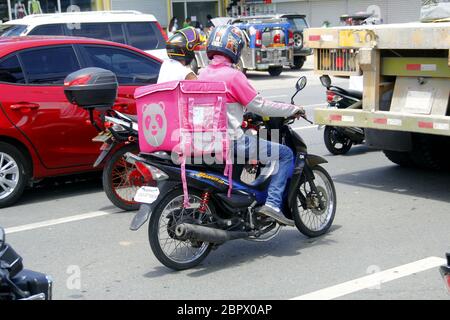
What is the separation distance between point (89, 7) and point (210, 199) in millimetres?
27126

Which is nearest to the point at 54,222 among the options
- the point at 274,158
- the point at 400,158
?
the point at 274,158

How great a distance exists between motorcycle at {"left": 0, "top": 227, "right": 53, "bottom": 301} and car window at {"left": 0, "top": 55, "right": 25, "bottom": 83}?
15.0ft

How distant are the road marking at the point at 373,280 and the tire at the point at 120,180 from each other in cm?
283

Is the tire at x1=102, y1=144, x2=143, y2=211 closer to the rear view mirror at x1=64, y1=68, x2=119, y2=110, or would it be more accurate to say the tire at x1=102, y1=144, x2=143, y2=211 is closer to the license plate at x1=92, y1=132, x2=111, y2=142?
the license plate at x1=92, y1=132, x2=111, y2=142

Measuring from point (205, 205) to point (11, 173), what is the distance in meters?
2.96

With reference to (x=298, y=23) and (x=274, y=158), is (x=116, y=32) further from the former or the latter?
(x=298, y=23)

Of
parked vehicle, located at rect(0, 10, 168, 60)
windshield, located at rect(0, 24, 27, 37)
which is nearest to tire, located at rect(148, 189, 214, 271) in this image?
parked vehicle, located at rect(0, 10, 168, 60)

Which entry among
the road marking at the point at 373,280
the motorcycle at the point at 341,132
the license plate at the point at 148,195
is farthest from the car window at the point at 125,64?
the road marking at the point at 373,280

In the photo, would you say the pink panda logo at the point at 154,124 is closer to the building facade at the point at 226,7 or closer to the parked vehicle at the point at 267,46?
the parked vehicle at the point at 267,46

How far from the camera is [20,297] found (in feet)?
10.6

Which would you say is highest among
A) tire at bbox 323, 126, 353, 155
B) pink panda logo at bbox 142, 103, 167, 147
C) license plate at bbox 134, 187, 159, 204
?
pink panda logo at bbox 142, 103, 167, 147

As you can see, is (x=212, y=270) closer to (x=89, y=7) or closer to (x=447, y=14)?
(x=447, y=14)

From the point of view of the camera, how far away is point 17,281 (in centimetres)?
329

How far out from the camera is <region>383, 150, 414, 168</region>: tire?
29.5 feet
